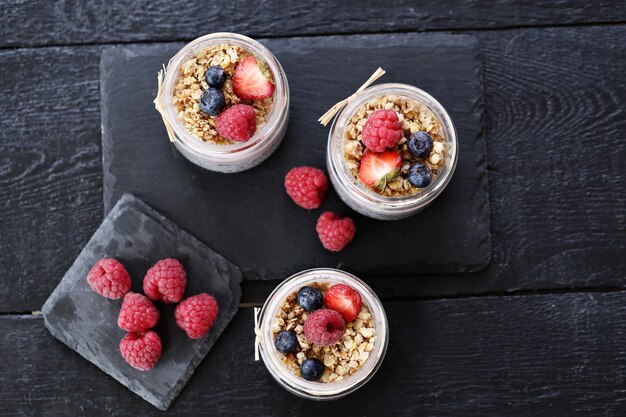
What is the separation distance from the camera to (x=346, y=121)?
3.77 feet

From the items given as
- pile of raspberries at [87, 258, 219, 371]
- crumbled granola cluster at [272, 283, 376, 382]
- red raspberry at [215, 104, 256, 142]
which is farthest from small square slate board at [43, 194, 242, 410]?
red raspberry at [215, 104, 256, 142]

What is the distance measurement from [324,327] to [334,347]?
0.09 metres

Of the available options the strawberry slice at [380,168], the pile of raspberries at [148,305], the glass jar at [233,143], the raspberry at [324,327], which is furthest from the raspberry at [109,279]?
the strawberry slice at [380,168]

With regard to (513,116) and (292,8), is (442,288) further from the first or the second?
(292,8)

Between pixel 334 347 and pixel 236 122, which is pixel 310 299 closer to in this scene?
pixel 334 347

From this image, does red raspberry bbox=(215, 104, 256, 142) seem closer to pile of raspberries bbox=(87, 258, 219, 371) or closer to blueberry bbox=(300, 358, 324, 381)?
pile of raspberries bbox=(87, 258, 219, 371)

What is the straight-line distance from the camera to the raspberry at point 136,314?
1.20 metres

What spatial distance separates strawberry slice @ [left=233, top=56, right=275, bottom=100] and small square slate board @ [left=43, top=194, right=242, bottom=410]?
11.5 inches

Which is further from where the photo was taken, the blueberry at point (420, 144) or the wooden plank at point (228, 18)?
the wooden plank at point (228, 18)

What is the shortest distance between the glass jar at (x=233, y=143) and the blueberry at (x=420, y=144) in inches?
8.7

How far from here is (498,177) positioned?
1.28 meters

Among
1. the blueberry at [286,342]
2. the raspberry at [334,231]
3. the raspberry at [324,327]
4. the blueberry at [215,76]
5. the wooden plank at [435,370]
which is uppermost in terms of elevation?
the blueberry at [215,76]

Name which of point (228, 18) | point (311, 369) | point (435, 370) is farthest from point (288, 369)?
point (228, 18)

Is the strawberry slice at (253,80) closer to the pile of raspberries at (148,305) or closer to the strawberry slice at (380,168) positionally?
the strawberry slice at (380,168)
